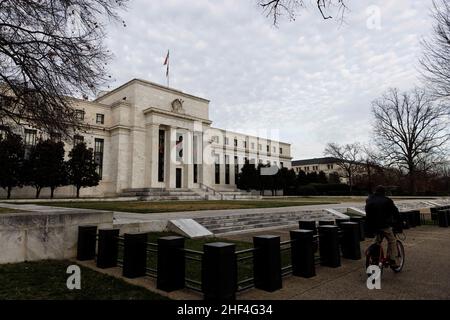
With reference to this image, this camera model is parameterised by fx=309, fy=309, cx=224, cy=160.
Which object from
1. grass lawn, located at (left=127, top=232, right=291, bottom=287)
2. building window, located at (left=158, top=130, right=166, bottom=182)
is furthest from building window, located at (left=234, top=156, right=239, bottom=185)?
grass lawn, located at (left=127, top=232, right=291, bottom=287)

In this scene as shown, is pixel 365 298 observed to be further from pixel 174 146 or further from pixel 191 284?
pixel 174 146

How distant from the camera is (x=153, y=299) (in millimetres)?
4836

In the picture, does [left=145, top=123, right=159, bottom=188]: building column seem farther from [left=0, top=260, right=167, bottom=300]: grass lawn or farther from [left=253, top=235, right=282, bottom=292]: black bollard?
[left=253, top=235, right=282, bottom=292]: black bollard

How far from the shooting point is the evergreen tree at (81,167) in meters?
35.2

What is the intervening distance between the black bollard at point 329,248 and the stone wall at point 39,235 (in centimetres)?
616

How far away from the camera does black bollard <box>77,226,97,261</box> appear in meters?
7.76

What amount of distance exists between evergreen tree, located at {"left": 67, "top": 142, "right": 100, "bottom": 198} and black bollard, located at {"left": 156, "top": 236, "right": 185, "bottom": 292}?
33048 millimetres

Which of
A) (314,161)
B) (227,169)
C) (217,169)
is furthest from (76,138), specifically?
(314,161)

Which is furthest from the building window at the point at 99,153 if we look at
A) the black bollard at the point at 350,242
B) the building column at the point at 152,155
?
the black bollard at the point at 350,242

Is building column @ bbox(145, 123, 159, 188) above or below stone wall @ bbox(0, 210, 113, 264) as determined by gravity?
above

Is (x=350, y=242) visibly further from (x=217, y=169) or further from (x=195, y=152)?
(x=217, y=169)

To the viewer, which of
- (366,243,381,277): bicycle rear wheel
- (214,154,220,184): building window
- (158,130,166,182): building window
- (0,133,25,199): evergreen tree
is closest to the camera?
(366,243,381,277): bicycle rear wheel

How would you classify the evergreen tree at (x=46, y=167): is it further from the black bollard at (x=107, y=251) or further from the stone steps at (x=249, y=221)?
the black bollard at (x=107, y=251)
